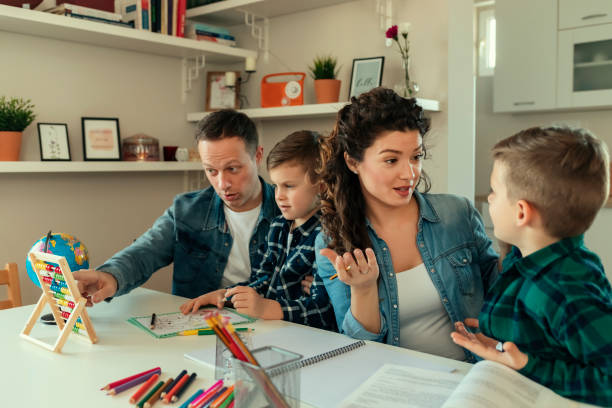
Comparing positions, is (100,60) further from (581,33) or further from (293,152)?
(581,33)

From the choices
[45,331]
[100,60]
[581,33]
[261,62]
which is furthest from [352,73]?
[45,331]

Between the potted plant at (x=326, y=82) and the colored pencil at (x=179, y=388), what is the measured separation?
7.09 ft

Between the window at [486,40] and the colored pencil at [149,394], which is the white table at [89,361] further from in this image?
the window at [486,40]

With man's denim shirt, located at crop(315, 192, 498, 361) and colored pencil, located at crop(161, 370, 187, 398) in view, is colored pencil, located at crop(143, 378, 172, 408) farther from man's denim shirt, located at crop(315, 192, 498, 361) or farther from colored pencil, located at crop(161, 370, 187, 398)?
man's denim shirt, located at crop(315, 192, 498, 361)

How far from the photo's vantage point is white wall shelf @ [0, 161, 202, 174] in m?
2.56

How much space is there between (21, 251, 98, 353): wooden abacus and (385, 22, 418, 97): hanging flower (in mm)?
1898

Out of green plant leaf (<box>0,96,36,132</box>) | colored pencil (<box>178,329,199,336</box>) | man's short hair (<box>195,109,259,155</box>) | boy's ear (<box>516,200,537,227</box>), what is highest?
green plant leaf (<box>0,96,36,132</box>)

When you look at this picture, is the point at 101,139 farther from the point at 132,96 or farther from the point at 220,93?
the point at 220,93

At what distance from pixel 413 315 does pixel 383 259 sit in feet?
0.54

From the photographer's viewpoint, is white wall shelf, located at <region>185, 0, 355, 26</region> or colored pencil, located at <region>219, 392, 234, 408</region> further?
white wall shelf, located at <region>185, 0, 355, 26</region>

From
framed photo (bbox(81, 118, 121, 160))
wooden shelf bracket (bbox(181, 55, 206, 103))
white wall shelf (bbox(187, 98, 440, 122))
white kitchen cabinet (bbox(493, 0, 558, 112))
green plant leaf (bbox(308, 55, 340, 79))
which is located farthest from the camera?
white kitchen cabinet (bbox(493, 0, 558, 112))

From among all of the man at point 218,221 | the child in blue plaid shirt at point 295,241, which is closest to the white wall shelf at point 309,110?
the man at point 218,221

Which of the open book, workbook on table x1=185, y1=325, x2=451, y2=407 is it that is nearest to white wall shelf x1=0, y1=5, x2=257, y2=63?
workbook on table x1=185, y1=325, x2=451, y2=407

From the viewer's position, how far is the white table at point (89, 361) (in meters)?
1.06
